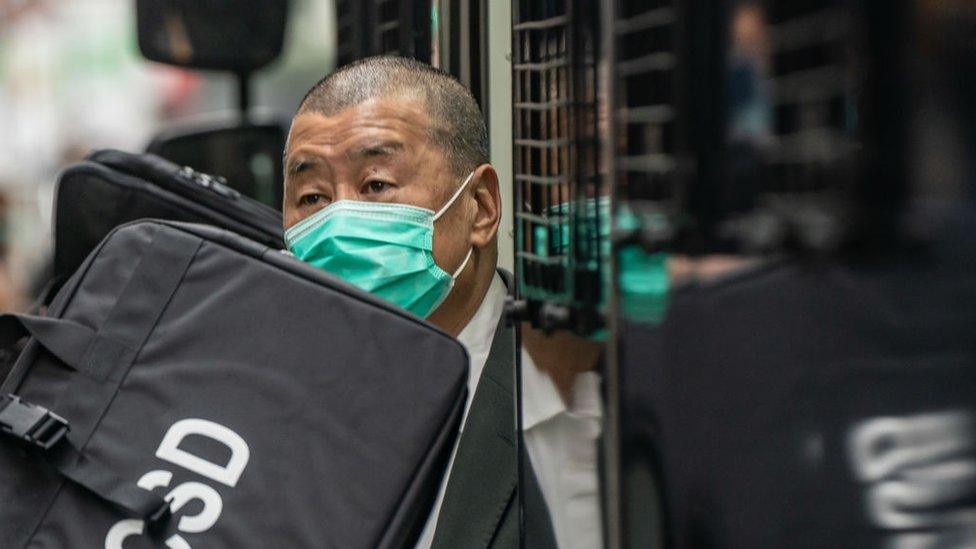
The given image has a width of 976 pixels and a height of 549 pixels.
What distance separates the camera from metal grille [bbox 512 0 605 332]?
48.3 inches

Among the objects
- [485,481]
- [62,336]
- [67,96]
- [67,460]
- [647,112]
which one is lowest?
[485,481]

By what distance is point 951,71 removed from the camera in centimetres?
85

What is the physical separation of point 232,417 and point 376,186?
2.85 ft

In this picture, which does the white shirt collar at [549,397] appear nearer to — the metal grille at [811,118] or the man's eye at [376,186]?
the metal grille at [811,118]

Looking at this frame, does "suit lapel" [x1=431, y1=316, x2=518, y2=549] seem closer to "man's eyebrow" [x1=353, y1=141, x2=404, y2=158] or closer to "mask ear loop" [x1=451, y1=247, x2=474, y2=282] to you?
"mask ear loop" [x1=451, y1=247, x2=474, y2=282]

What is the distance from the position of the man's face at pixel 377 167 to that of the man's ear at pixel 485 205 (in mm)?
14

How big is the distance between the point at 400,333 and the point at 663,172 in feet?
2.12

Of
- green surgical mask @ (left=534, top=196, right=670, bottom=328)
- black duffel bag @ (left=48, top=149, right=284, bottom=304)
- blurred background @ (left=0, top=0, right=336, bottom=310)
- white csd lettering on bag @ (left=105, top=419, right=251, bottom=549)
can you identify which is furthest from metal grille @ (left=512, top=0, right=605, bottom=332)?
blurred background @ (left=0, top=0, right=336, bottom=310)

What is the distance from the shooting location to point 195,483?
5.21 feet

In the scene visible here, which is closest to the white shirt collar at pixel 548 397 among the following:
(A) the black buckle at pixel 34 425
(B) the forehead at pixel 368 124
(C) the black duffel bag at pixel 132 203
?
(A) the black buckle at pixel 34 425

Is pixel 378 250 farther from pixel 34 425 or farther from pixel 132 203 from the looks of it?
pixel 34 425

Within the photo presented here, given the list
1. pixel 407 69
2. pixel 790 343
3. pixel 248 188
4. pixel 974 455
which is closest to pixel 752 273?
pixel 790 343

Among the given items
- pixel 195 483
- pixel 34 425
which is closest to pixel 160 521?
pixel 195 483

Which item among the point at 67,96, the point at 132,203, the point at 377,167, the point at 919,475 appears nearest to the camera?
the point at 919,475
